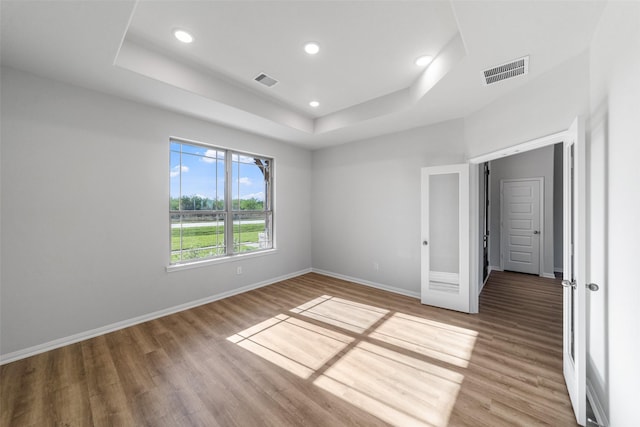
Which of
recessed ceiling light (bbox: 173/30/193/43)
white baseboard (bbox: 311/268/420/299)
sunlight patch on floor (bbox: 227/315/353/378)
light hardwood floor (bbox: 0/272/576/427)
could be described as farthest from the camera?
white baseboard (bbox: 311/268/420/299)

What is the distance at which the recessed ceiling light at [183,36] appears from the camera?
2.21m

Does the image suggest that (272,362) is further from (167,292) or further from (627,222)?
(627,222)

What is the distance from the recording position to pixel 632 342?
1277mm

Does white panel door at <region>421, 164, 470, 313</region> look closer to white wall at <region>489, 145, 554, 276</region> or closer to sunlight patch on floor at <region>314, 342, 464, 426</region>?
sunlight patch on floor at <region>314, 342, 464, 426</region>

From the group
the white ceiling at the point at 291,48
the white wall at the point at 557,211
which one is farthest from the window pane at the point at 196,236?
the white wall at the point at 557,211

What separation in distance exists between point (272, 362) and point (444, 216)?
9.90ft

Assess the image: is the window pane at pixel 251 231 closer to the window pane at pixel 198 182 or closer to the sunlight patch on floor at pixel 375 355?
the window pane at pixel 198 182

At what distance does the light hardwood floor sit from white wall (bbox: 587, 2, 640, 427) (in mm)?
497

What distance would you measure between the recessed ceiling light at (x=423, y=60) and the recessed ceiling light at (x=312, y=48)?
108 cm

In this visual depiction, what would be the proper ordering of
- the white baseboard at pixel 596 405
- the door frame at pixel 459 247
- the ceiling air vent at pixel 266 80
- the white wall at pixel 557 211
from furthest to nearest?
the white wall at pixel 557 211, the door frame at pixel 459 247, the ceiling air vent at pixel 266 80, the white baseboard at pixel 596 405

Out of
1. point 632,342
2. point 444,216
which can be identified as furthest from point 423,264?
point 632,342

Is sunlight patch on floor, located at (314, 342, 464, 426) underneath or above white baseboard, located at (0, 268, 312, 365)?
underneath

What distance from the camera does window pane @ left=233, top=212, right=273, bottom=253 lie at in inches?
172

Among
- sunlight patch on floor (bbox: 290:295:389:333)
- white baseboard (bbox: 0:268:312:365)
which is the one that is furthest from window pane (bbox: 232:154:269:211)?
sunlight patch on floor (bbox: 290:295:389:333)
